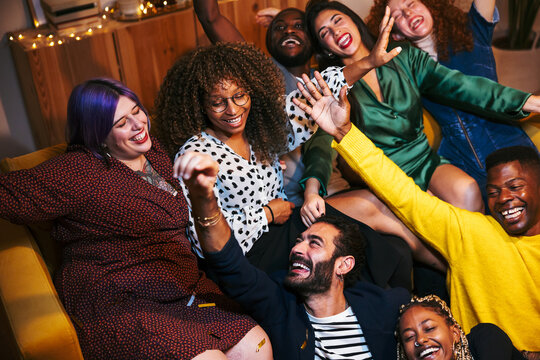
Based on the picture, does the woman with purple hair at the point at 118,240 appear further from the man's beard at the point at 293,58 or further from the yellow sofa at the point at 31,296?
the man's beard at the point at 293,58

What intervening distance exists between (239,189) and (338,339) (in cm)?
71

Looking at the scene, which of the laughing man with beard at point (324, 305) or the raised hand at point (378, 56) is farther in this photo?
the raised hand at point (378, 56)

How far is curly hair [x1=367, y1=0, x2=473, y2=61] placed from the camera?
117 inches

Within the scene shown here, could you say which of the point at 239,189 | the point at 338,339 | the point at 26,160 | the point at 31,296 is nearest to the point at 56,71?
the point at 26,160

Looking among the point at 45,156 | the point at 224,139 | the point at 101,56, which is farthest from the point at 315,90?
the point at 101,56

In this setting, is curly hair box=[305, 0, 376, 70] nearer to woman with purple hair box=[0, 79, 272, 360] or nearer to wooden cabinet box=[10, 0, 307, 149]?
wooden cabinet box=[10, 0, 307, 149]

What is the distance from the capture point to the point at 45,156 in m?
2.39

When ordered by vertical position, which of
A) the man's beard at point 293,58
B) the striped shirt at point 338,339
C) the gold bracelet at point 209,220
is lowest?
the striped shirt at point 338,339

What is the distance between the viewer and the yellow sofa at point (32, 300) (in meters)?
1.81

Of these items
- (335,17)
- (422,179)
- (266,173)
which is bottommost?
(422,179)

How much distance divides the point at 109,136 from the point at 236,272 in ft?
2.35

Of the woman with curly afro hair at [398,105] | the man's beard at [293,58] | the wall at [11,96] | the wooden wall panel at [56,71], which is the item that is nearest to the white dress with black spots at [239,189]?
the woman with curly afro hair at [398,105]

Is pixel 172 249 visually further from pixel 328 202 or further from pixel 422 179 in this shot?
pixel 422 179

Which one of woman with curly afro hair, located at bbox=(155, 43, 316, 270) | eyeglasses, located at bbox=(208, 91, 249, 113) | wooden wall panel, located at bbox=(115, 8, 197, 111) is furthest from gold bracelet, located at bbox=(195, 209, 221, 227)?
wooden wall panel, located at bbox=(115, 8, 197, 111)
